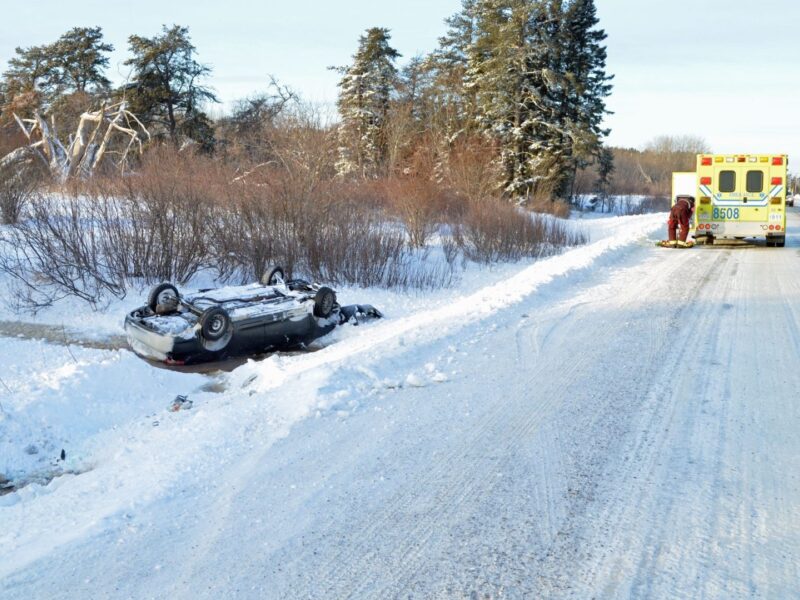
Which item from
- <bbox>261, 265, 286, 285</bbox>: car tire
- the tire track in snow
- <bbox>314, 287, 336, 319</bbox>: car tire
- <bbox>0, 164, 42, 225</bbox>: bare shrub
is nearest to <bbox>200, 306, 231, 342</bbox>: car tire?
<bbox>314, 287, 336, 319</bbox>: car tire

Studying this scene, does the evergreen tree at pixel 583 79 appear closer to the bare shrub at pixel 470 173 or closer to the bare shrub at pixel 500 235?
the bare shrub at pixel 470 173

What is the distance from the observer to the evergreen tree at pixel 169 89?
1441 inches

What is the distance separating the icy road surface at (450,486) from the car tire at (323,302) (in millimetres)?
2797

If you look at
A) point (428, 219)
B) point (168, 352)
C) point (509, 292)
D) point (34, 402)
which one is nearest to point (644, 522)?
point (34, 402)

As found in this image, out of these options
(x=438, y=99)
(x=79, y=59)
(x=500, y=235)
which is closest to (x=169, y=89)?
(x=79, y=59)

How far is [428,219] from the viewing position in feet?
68.5

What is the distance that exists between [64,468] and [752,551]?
15.5ft

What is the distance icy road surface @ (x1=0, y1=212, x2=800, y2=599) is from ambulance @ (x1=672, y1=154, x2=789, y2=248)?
14.0m

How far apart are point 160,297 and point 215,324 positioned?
4.41ft

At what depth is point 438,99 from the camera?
45656 millimetres

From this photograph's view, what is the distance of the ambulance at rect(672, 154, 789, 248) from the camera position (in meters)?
19.9

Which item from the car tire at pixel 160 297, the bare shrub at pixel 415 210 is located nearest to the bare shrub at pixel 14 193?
the car tire at pixel 160 297

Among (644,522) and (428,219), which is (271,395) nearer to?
(644,522)

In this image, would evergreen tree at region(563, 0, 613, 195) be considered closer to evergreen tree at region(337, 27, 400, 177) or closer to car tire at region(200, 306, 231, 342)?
evergreen tree at region(337, 27, 400, 177)
